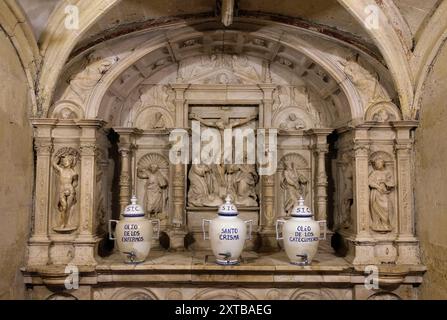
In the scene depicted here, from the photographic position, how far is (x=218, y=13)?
3992 mm

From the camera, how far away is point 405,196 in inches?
152

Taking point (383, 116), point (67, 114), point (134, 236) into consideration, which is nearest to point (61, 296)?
point (134, 236)

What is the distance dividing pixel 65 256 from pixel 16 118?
4.57 feet

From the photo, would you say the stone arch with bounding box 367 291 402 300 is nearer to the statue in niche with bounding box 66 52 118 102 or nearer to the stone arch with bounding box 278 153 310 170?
the stone arch with bounding box 278 153 310 170

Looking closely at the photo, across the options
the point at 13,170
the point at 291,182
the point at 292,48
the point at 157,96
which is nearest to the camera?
the point at 13,170

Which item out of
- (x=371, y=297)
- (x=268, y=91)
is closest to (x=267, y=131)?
(x=268, y=91)

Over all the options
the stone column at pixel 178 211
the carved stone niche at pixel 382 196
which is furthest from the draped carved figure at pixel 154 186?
the carved stone niche at pixel 382 196

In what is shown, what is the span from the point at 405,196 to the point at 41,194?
3566mm

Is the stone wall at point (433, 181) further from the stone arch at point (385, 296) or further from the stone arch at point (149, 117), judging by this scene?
the stone arch at point (149, 117)

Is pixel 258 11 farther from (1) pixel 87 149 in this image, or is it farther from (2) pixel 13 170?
(2) pixel 13 170

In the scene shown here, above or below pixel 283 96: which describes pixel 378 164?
below

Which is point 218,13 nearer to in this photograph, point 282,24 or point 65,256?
point 282,24

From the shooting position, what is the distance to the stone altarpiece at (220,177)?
12.5 ft

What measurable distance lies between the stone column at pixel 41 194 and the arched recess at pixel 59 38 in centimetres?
20
